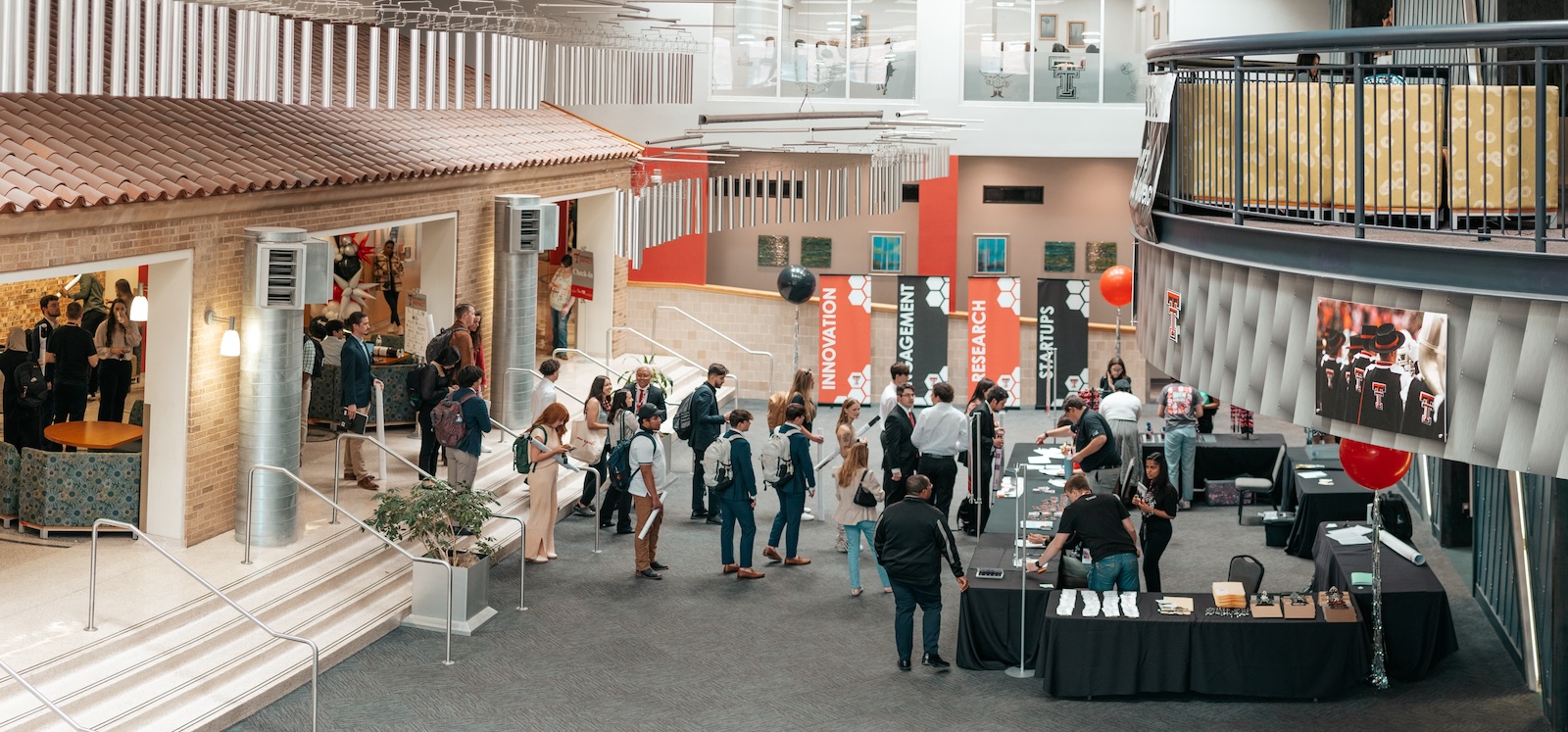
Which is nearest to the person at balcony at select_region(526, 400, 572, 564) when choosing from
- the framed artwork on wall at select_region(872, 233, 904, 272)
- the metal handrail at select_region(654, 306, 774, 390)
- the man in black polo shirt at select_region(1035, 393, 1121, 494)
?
the man in black polo shirt at select_region(1035, 393, 1121, 494)

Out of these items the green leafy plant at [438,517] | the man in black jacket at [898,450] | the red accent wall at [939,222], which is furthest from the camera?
the red accent wall at [939,222]

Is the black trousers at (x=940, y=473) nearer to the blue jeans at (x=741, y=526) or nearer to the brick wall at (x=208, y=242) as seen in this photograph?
the blue jeans at (x=741, y=526)

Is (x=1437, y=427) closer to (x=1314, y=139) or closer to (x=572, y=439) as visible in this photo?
(x=1314, y=139)

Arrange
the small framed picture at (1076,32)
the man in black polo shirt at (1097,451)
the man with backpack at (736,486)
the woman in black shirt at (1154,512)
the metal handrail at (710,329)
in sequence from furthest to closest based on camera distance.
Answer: the small framed picture at (1076,32) → the metal handrail at (710,329) → the man in black polo shirt at (1097,451) → the man with backpack at (736,486) → the woman in black shirt at (1154,512)

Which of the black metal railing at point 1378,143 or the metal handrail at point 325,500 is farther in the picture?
the metal handrail at point 325,500

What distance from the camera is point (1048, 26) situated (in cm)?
2638

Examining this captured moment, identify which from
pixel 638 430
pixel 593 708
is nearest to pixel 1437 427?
pixel 593 708

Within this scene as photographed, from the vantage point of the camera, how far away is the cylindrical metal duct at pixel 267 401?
13156 millimetres

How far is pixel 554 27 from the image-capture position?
15922 mm

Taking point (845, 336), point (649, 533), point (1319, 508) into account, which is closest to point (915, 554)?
point (649, 533)

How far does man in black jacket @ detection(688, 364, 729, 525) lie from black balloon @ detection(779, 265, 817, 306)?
6.42 metres

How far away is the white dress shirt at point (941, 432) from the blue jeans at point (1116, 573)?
123 inches

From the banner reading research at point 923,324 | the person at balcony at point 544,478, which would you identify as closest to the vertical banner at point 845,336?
the banner reading research at point 923,324

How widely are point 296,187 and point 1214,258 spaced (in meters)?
8.46
